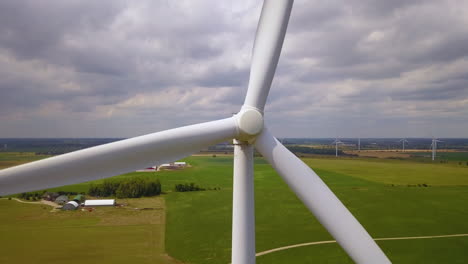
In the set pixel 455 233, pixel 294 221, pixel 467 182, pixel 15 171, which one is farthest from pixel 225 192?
pixel 15 171

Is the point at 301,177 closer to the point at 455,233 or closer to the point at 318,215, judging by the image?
the point at 318,215

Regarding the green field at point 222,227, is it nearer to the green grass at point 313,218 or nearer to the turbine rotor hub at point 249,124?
the green grass at point 313,218

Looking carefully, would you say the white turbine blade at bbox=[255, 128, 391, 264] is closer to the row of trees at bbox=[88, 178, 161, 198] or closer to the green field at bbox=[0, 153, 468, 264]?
the green field at bbox=[0, 153, 468, 264]

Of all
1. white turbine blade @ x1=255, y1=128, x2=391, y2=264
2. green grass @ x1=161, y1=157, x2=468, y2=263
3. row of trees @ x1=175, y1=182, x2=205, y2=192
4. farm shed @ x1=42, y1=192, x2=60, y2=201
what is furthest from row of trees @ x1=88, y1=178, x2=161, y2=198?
white turbine blade @ x1=255, y1=128, x2=391, y2=264

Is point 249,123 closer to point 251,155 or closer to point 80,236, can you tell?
point 251,155

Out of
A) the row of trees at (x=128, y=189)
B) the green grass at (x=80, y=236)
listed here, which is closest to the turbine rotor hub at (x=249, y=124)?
the green grass at (x=80, y=236)
